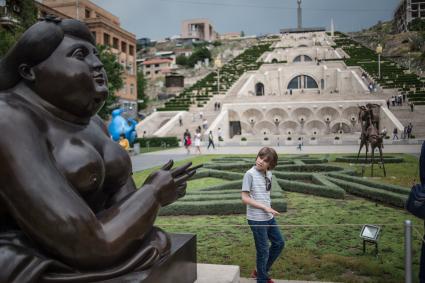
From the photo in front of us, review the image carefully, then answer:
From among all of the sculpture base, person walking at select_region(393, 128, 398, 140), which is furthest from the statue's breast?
person walking at select_region(393, 128, 398, 140)

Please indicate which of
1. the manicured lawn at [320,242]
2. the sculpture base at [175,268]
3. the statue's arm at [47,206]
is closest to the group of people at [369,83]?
the manicured lawn at [320,242]

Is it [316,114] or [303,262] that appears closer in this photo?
[303,262]

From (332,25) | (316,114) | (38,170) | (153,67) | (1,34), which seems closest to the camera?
(38,170)

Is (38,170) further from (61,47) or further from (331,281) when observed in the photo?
(331,281)

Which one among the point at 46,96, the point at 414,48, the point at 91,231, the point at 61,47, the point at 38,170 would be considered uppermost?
the point at 414,48

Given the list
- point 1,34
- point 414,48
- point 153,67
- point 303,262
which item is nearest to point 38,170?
point 303,262

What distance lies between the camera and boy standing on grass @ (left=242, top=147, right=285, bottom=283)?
3.76 meters

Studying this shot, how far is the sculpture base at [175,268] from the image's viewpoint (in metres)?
1.84

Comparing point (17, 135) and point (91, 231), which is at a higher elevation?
point (17, 135)

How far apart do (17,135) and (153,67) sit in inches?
3536

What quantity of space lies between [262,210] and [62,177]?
2.49m

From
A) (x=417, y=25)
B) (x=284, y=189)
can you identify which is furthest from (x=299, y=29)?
(x=284, y=189)

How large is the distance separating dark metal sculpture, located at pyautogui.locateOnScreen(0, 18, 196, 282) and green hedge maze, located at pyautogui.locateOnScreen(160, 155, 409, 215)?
17.3ft

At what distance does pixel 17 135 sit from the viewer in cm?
160
